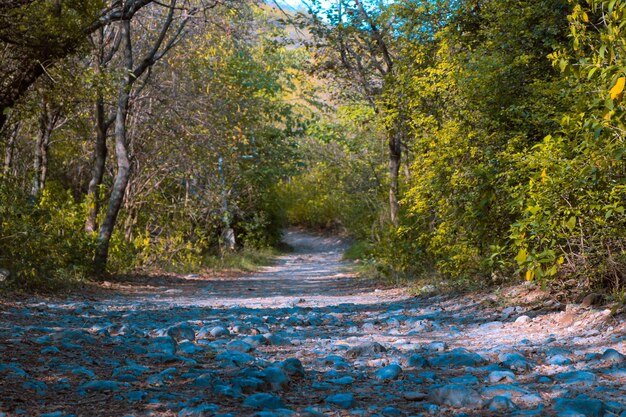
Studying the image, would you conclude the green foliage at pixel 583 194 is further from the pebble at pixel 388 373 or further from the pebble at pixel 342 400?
the pebble at pixel 342 400

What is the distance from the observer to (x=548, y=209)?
227 inches

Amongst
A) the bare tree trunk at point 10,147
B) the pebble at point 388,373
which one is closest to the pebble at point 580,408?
the pebble at point 388,373

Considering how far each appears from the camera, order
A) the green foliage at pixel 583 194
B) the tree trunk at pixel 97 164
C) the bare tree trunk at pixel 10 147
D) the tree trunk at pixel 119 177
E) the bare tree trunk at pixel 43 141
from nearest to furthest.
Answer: the green foliage at pixel 583 194 → the tree trunk at pixel 119 177 → the tree trunk at pixel 97 164 → the bare tree trunk at pixel 43 141 → the bare tree trunk at pixel 10 147

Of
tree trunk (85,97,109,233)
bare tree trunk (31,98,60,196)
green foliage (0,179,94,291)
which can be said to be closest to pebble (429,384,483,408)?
green foliage (0,179,94,291)

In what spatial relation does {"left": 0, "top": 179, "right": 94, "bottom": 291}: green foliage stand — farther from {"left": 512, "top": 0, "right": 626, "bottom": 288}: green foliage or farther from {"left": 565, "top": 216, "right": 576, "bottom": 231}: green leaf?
{"left": 565, "top": 216, "right": 576, "bottom": 231}: green leaf

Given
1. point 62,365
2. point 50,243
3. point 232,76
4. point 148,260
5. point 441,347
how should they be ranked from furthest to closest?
point 232,76 → point 148,260 → point 50,243 → point 441,347 → point 62,365

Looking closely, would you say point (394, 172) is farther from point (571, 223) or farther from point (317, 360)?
point (317, 360)

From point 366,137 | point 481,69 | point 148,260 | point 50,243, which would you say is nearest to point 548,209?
point 481,69

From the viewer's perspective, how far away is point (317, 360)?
4.82 m

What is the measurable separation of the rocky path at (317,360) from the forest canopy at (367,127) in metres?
0.75

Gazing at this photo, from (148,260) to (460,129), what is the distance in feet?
31.1

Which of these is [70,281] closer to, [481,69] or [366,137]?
[481,69]

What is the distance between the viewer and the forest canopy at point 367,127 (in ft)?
19.1

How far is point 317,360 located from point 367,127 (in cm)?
1289
